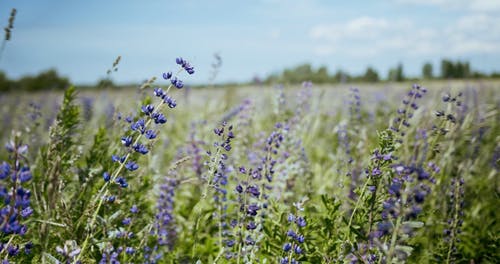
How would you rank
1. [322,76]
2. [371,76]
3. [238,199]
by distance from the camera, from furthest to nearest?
[371,76] < [322,76] < [238,199]

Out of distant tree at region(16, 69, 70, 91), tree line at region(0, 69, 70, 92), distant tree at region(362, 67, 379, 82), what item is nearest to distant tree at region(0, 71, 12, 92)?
tree line at region(0, 69, 70, 92)

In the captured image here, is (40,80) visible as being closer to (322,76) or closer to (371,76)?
(322,76)

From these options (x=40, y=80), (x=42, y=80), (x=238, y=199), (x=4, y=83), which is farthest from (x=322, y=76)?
(x=4, y=83)

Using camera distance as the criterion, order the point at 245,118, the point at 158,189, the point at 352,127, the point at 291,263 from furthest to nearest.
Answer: the point at 352,127, the point at 245,118, the point at 158,189, the point at 291,263

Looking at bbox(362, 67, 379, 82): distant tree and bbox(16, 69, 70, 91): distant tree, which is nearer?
bbox(362, 67, 379, 82): distant tree

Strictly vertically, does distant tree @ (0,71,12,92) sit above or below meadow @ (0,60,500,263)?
above

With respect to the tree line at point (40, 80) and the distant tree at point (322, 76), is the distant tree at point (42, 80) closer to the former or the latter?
the tree line at point (40, 80)

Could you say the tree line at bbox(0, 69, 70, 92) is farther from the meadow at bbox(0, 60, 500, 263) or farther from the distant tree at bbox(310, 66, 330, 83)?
the meadow at bbox(0, 60, 500, 263)

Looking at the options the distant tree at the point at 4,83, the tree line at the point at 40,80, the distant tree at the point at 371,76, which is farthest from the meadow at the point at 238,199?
the tree line at the point at 40,80

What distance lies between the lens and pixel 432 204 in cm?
321

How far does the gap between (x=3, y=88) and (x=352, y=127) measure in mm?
22977

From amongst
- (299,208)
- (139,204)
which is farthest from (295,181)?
(299,208)

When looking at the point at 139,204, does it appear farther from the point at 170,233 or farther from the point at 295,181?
the point at 295,181

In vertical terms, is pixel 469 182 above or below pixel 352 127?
below
